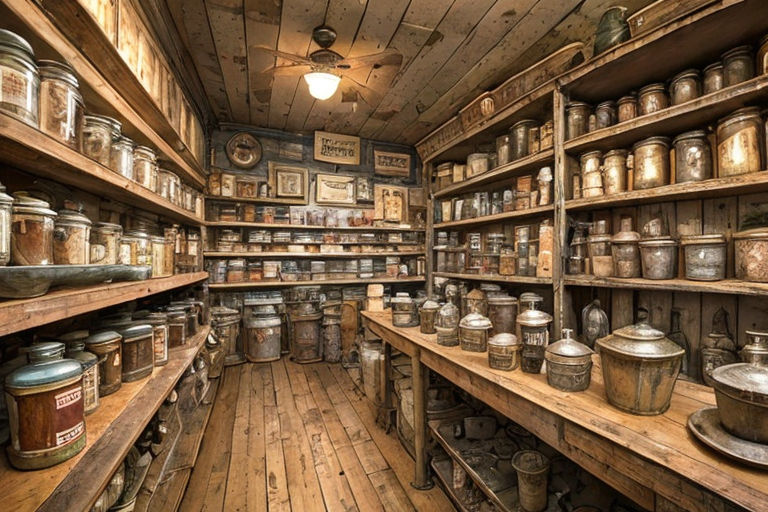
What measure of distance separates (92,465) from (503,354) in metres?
1.57

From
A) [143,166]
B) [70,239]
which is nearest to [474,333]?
[70,239]

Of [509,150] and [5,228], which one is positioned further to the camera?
[509,150]

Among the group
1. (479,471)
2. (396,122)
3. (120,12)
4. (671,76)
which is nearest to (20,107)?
(120,12)

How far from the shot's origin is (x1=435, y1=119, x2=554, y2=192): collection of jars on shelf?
2.16m

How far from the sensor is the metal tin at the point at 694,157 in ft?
4.87

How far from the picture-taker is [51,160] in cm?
105

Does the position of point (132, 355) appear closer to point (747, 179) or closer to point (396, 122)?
point (747, 179)

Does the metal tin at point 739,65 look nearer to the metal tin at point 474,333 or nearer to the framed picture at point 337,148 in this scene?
the metal tin at point 474,333

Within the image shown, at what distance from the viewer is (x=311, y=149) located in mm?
4820

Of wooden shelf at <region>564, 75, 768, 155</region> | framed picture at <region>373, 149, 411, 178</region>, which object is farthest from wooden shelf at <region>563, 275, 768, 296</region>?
framed picture at <region>373, 149, 411, 178</region>

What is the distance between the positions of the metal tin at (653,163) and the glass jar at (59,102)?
240cm

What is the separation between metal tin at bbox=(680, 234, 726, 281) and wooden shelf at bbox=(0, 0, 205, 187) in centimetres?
247

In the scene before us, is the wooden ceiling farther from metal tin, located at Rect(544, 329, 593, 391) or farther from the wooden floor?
the wooden floor

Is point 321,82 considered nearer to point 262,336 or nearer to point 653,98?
point 653,98
